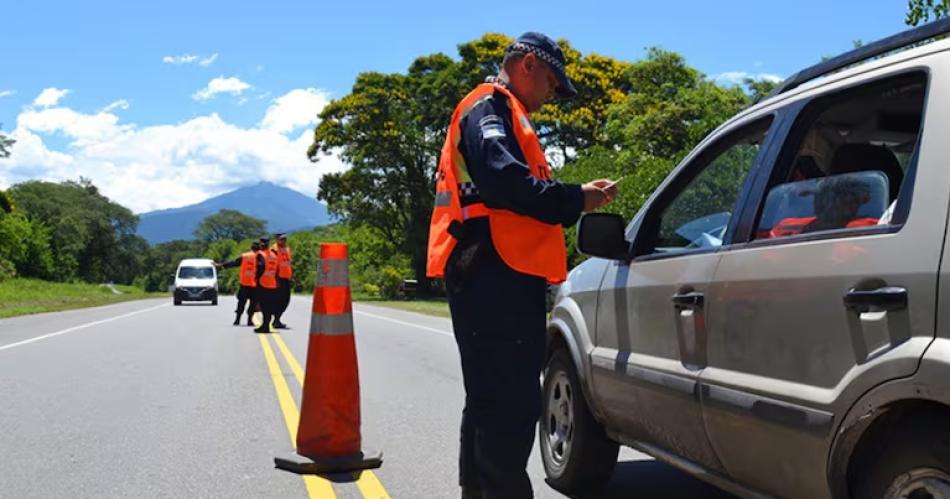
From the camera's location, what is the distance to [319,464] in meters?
5.18

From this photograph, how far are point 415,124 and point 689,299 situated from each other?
38.1 metres

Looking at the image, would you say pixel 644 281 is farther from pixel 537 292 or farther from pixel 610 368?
pixel 537 292

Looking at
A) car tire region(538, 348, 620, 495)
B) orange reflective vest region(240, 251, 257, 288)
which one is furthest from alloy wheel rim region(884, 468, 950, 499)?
orange reflective vest region(240, 251, 257, 288)

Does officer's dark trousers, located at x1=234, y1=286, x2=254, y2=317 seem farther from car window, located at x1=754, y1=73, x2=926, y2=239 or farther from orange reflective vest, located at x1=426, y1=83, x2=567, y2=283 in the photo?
car window, located at x1=754, y1=73, x2=926, y2=239

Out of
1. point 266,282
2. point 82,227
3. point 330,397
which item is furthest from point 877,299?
point 82,227

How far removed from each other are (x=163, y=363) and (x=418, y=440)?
6.01 m

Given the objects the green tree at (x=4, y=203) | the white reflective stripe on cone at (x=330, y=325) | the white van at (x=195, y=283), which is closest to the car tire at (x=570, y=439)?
the white reflective stripe on cone at (x=330, y=325)

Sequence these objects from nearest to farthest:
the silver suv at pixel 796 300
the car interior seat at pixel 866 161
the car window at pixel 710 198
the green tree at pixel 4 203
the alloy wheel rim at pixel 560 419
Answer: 1. the silver suv at pixel 796 300
2. the car interior seat at pixel 866 161
3. the car window at pixel 710 198
4. the alloy wheel rim at pixel 560 419
5. the green tree at pixel 4 203

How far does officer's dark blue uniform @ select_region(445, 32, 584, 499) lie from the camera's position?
3.22 metres

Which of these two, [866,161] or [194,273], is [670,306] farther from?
[194,273]

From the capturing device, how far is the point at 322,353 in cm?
523

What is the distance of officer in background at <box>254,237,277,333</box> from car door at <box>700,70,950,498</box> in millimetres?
14001

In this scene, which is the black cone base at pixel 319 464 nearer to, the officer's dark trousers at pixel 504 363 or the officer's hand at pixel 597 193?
the officer's dark trousers at pixel 504 363

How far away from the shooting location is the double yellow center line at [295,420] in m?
4.82
